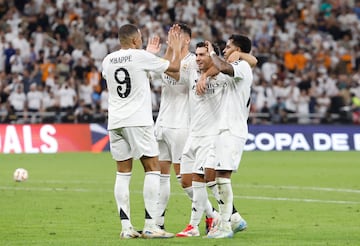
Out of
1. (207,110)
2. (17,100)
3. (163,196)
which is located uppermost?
(207,110)

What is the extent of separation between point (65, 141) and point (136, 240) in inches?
828

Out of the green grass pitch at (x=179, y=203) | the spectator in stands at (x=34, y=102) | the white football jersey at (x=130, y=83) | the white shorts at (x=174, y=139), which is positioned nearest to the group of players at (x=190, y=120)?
the white football jersey at (x=130, y=83)

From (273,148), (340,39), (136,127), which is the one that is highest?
(136,127)

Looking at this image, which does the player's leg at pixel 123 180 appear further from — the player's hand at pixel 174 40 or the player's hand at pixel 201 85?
the player's hand at pixel 174 40

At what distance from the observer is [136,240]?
12695 millimetres

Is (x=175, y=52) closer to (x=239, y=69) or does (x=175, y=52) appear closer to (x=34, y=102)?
(x=239, y=69)

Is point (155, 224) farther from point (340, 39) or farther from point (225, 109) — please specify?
point (340, 39)

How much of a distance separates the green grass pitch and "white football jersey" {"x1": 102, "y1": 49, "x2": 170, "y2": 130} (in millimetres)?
1545

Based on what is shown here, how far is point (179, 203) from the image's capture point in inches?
725

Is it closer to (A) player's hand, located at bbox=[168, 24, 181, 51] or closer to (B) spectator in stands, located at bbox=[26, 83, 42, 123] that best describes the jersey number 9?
(A) player's hand, located at bbox=[168, 24, 181, 51]

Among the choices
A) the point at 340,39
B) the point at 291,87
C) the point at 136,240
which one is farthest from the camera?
the point at 340,39

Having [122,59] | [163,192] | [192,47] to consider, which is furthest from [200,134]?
[192,47]

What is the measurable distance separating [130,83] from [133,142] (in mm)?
754

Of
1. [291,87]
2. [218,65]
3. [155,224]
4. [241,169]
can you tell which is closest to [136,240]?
[155,224]
